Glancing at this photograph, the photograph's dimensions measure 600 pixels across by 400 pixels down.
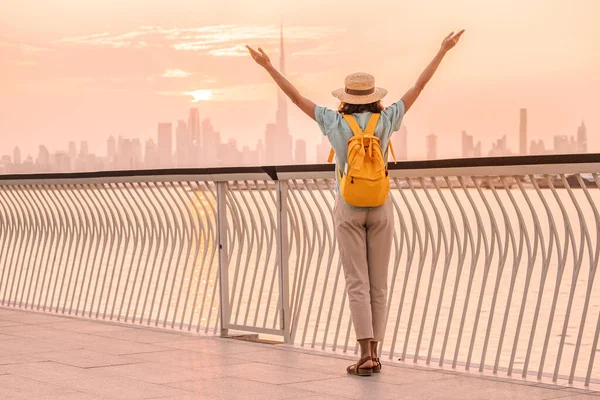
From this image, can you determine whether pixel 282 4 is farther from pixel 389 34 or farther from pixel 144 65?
pixel 144 65

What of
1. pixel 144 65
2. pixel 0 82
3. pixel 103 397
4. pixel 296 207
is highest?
pixel 144 65

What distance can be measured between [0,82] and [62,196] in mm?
49785

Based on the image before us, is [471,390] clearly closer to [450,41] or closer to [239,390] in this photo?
[239,390]

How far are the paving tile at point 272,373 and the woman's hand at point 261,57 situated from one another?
210 cm

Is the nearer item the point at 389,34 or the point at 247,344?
the point at 247,344

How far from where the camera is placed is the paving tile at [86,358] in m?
8.66

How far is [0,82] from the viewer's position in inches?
2370

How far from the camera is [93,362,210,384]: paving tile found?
8016 millimetres

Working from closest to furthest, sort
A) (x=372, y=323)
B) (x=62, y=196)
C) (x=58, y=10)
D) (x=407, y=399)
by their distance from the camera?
(x=407, y=399) < (x=372, y=323) < (x=62, y=196) < (x=58, y=10)

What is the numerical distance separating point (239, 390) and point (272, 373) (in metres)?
0.69

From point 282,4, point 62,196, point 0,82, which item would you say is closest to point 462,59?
point 282,4

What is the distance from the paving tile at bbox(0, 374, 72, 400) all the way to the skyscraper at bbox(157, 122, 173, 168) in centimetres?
2883

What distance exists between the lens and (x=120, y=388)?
7629mm

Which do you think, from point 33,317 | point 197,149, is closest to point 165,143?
point 197,149
